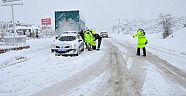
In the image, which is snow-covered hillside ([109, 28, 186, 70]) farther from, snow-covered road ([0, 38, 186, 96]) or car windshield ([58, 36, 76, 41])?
car windshield ([58, 36, 76, 41])

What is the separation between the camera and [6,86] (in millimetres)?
8109

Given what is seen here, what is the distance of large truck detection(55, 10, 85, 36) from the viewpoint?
26516 millimetres

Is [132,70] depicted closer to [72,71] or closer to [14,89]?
[72,71]

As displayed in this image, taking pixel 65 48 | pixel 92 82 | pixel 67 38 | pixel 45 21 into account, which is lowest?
pixel 92 82

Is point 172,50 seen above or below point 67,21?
below

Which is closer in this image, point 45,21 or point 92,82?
point 92,82

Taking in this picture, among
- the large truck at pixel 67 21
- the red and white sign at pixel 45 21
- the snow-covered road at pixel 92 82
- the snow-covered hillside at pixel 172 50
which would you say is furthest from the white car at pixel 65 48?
the red and white sign at pixel 45 21

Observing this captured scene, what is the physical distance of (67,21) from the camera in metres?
26.8

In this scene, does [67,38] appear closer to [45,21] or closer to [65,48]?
[65,48]

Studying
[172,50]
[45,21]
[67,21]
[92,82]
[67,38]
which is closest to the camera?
[92,82]

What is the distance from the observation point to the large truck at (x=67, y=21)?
26516mm

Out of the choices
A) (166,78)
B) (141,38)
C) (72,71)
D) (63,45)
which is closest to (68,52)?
(63,45)

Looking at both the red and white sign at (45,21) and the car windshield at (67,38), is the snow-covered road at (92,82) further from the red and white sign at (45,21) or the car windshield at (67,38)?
the red and white sign at (45,21)

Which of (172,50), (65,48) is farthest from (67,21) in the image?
(172,50)
